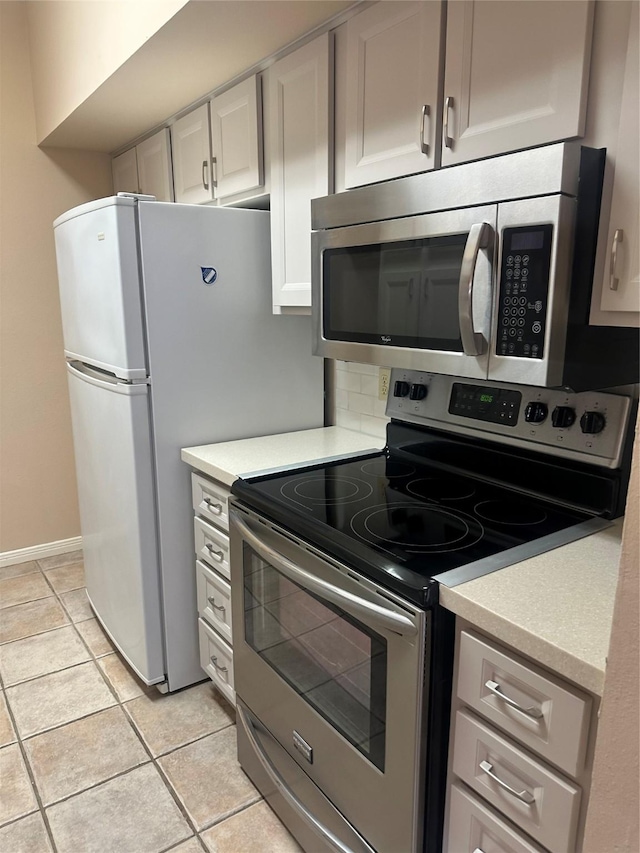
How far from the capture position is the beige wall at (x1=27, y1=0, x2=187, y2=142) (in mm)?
1775

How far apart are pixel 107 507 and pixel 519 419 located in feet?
5.07

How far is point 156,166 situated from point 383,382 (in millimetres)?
1478

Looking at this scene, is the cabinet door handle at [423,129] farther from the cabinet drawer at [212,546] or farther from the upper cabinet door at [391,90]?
the cabinet drawer at [212,546]

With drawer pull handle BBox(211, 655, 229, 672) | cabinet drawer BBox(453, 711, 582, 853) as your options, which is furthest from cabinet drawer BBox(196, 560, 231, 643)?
cabinet drawer BBox(453, 711, 582, 853)

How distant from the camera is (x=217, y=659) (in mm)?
2094

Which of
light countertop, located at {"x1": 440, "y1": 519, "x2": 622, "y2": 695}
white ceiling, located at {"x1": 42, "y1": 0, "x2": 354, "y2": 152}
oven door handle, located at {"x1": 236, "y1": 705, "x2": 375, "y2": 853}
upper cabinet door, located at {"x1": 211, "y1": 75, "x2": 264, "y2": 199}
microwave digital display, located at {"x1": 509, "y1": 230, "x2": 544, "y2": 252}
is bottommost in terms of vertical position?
oven door handle, located at {"x1": 236, "y1": 705, "x2": 375, "y2": 853}

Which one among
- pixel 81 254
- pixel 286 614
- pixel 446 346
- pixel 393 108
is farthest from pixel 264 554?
pixel 81 254

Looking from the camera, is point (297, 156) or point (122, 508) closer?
point (297, 156)

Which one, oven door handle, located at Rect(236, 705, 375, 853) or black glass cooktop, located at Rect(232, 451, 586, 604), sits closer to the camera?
black glass cooktop, located at Rect(232, 451, 586, 604)

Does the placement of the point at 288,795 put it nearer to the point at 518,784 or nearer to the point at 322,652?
the point at 322,652

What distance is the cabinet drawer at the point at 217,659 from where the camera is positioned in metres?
2.01

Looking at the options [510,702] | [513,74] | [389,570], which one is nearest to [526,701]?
[510,702]

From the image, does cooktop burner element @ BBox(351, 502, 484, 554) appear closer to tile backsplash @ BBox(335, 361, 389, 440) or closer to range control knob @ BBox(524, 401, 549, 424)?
range control knob @ BBox(524, 401, 549, 424)

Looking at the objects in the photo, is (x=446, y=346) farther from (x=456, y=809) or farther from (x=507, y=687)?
(x=456, y=809)
